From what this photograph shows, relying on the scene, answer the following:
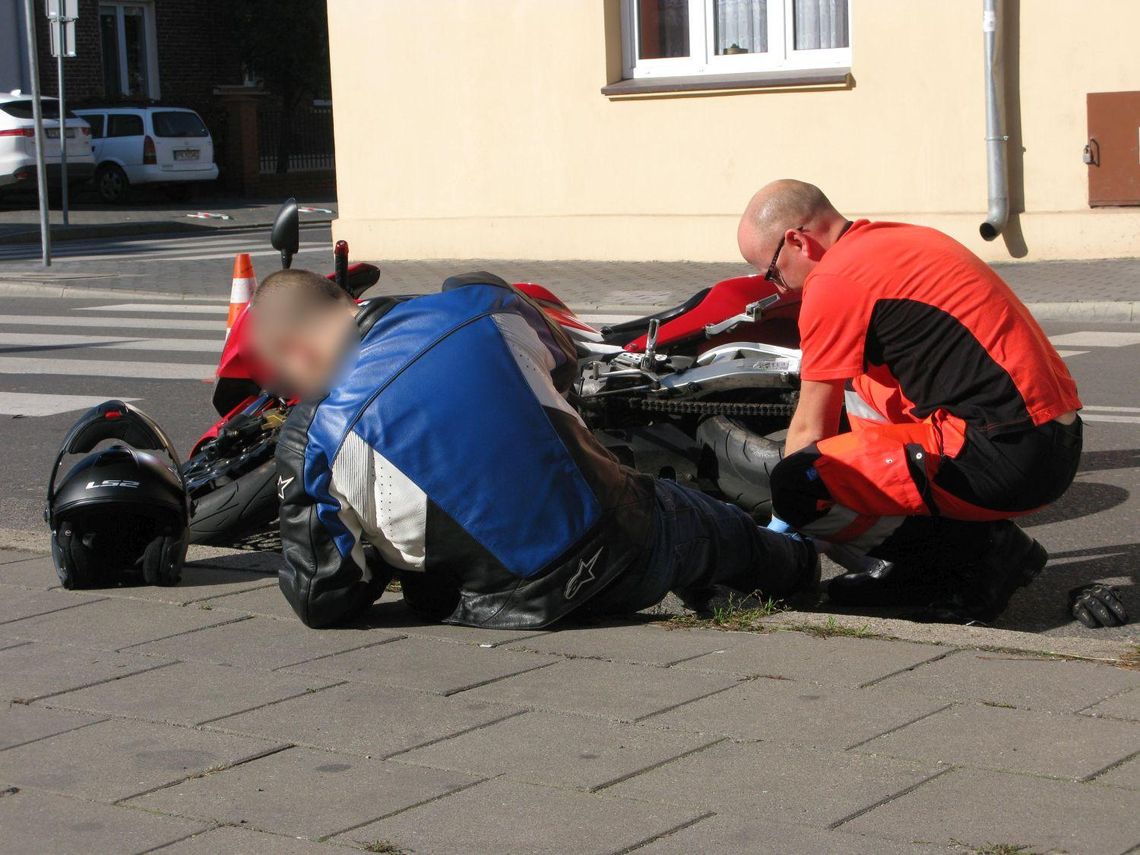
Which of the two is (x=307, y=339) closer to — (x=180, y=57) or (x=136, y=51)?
(x=136, y=51)

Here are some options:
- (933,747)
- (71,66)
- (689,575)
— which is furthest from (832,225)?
(71,66)

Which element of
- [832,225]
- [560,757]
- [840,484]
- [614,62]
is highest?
[614,62]

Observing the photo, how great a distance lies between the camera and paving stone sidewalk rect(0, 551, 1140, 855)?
3.02 m

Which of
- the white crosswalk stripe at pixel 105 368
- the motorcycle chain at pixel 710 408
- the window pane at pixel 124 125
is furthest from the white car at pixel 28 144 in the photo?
the motorcycle chain at pixel 710 408

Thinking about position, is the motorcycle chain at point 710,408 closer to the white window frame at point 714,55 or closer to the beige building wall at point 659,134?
the beige building wall at point 659,134

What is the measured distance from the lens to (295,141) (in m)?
35.6

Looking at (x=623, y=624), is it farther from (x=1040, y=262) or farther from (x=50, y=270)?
(x=50, y=270)

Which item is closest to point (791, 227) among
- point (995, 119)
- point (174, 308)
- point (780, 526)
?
point (780, 526)

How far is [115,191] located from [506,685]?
1120 inches

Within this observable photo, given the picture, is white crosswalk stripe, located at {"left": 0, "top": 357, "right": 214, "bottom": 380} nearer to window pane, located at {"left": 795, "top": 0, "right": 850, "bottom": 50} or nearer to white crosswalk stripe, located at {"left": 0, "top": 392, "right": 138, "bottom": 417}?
white crosswalk stripe, located at {"left": 0, "top": 392, "right": 138, "bottom": 417}

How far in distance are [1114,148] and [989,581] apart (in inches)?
411

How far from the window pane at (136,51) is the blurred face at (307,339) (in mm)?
33695

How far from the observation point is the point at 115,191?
101 ft

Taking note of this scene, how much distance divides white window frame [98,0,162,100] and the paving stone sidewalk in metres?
33.2
